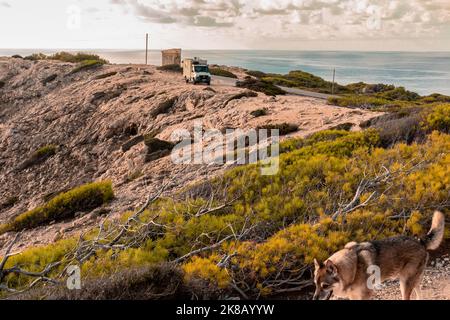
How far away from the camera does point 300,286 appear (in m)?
6.57

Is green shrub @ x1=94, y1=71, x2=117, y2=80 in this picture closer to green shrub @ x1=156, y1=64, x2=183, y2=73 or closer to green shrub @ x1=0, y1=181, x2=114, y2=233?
green shrub @ x1=156, y1=64, x2=183, y2=73

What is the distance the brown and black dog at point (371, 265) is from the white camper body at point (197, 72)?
2949 centimetres

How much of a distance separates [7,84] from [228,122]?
34546 mm

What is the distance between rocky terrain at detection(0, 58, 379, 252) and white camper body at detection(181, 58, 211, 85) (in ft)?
A: 7.52

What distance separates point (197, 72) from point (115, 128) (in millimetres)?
9530

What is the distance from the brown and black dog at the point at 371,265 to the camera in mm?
4781

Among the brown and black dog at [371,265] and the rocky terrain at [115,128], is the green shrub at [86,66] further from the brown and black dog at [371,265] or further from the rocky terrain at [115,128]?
the brown and black dog at [371,265]

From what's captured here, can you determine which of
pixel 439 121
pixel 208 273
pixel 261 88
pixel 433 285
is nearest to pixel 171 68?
pixel 261 88

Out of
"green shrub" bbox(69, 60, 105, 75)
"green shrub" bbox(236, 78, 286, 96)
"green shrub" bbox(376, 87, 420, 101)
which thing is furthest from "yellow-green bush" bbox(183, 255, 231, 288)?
"green shrub" bbox(376, 87, 420, 101)

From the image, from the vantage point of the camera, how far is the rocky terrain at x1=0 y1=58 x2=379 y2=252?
16078 millimetres

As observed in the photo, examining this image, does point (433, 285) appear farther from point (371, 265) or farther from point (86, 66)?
point (86, 66)

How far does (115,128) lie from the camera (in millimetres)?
27375

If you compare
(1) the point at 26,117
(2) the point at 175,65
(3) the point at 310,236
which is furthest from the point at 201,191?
(2) the point at 175,65

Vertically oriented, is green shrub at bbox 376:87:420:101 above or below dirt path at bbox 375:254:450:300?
above
